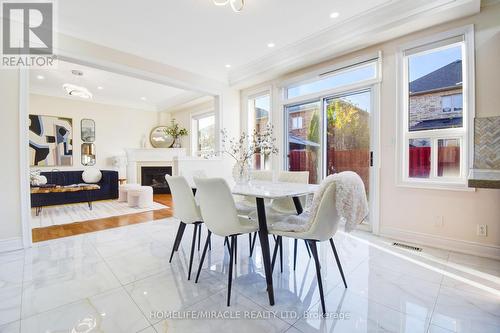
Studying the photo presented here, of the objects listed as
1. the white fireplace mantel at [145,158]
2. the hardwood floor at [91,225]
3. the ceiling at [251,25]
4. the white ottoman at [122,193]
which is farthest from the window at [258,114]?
the white ottoman at [122,193]

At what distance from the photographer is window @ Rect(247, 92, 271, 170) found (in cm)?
475

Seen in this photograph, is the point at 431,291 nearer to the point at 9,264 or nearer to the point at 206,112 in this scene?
the point at 9,264

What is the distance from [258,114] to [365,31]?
2.45m

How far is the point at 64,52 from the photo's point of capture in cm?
302

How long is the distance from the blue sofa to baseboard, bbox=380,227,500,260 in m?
5.20

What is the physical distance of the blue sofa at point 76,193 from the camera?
14.5 feet

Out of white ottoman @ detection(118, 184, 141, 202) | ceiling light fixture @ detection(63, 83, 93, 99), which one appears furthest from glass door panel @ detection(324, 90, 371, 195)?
ceiling light fixture @ detection(63, 83, 93, 99)

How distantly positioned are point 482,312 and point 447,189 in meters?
1.46

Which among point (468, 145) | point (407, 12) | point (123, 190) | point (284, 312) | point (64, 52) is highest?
point (407, 12)

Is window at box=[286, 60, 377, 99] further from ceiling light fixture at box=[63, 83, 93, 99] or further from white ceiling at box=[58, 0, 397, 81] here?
ceiling light fixture at box=[63, 83, 93, 99]

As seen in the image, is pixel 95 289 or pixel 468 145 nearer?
pixel 95 289

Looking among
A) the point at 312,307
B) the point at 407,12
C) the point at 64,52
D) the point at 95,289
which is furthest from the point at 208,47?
the point at 312,307

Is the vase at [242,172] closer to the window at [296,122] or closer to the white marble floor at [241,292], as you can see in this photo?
the white marble floor at [241,292]

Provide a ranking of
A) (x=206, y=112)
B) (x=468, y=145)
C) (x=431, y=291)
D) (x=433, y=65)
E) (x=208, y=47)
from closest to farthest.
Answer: (x=431, y=291), (x=468, y=145), (x=433, y=65), (x=208, y=47), (x=206, y=112)
